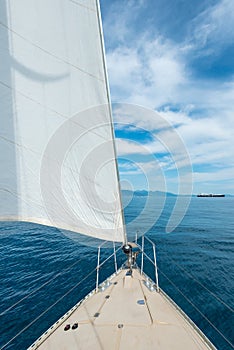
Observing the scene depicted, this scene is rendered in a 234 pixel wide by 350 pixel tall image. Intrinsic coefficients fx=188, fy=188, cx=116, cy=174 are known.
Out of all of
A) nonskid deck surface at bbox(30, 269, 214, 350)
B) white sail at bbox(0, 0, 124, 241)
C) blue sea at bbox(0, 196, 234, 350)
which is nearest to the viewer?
nonskid deck surface at bbox(30, 269, 214, 350)

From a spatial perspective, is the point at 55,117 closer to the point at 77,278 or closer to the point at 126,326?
the point at 126,326

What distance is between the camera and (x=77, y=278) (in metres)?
8.53

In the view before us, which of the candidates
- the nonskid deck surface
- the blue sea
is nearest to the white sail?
the nonskid deck surface

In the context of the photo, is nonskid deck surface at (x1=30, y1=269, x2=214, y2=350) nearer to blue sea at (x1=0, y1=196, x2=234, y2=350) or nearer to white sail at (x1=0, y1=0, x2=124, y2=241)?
blue sea at (x1=0, y1=196, x2=234, y2=350)

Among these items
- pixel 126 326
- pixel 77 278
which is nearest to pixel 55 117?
pixel 126 326

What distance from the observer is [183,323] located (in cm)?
313

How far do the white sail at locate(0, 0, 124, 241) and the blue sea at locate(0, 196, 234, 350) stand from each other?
1.86 meters

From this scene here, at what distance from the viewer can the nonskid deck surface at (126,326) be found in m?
2.60

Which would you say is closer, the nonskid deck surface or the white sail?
the nonskid deck surface

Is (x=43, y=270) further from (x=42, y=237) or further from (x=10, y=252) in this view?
(x=42, y=237)

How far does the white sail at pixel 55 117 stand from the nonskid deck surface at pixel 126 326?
144 cm

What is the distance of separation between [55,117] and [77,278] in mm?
7515

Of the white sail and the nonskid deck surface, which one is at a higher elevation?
the white sail

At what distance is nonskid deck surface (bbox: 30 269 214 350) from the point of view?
2.60 metres
